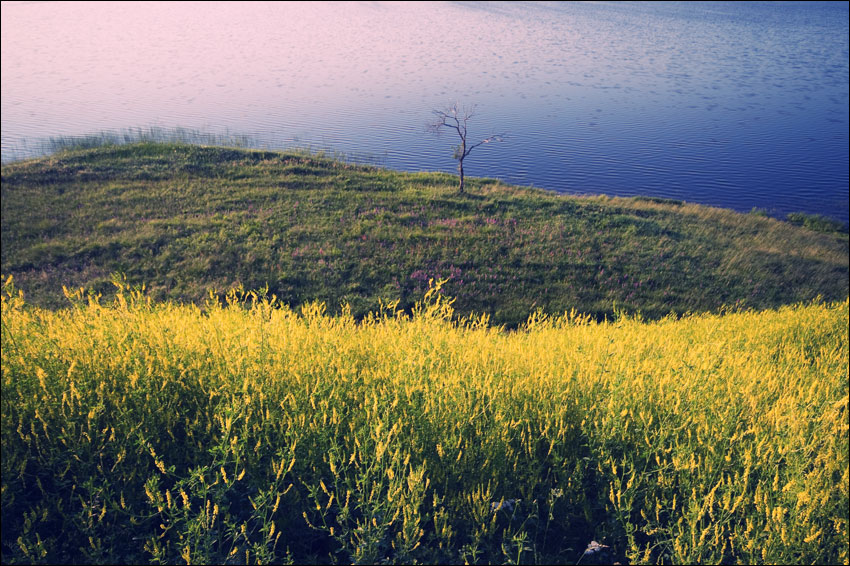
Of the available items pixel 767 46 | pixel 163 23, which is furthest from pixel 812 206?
pixel 163 23

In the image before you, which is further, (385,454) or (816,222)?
(816,222)

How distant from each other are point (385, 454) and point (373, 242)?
13274 millimetres

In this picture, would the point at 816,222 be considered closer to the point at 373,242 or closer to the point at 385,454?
the point at 373,242

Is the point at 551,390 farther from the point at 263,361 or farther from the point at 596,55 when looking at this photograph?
the point at 596,55

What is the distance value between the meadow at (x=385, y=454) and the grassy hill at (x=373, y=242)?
23.8ft

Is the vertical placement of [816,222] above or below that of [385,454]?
above

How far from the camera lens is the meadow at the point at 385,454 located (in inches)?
145

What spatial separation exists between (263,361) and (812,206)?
121ft

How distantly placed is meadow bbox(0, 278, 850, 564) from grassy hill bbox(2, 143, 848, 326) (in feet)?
23.8

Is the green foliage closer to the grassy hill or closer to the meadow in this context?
the grassy hill

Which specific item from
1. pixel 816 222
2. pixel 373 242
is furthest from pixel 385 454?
pixel 816 222

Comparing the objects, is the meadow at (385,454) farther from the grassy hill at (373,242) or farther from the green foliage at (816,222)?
the green foliage at (816,222)

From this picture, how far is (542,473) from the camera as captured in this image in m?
4.66

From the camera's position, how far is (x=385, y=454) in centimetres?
427
